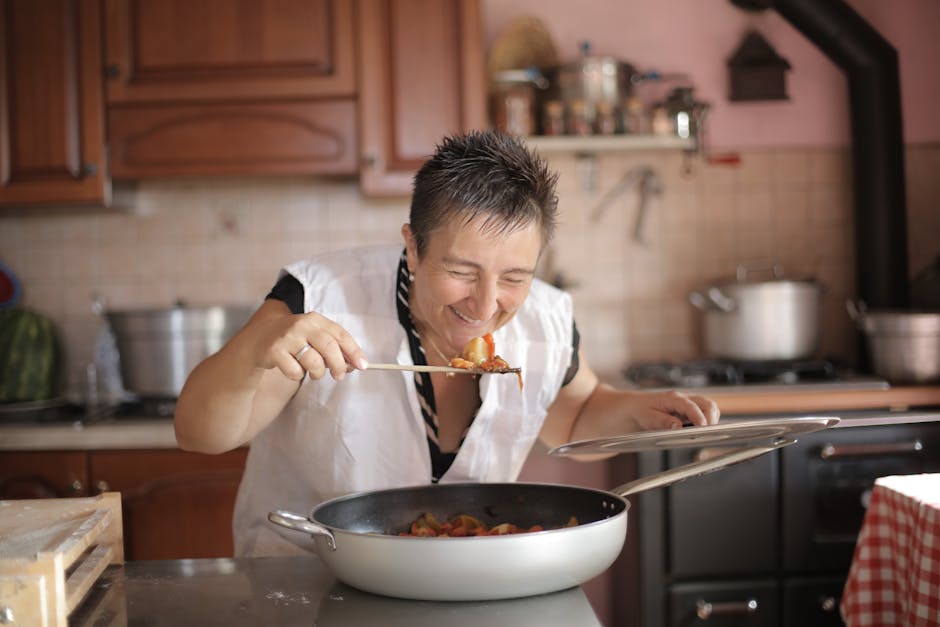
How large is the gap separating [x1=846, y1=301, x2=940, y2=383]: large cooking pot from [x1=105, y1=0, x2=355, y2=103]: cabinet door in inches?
69.2

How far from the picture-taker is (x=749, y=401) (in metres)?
2.75

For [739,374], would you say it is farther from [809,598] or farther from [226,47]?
[226,47]

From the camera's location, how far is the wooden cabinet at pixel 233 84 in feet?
9.86

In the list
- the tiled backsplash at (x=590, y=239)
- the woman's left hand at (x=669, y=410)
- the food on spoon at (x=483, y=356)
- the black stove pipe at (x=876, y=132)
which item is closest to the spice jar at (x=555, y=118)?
the tiled backsplash at (x=590, y=239)

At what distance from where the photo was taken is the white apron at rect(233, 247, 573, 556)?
64.4 inches

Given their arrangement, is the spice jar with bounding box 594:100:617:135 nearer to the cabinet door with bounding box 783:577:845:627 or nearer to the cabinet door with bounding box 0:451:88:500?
the cabinet door with bounding box 783:577:845:627

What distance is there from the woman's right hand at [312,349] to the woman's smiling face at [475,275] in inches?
9.5

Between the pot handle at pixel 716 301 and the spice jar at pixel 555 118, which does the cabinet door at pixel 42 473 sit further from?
the pot handle at pixel 716 301

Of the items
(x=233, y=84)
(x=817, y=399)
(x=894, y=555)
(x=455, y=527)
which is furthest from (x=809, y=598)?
(x=233, y=84)

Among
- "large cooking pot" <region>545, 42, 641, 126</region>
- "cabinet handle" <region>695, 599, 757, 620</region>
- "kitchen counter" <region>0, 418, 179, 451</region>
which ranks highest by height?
"large cooking pot" <region>545, 42, 641, 126</region>

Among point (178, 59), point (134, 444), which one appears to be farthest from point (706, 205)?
point (134, 444)

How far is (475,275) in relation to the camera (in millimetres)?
1420

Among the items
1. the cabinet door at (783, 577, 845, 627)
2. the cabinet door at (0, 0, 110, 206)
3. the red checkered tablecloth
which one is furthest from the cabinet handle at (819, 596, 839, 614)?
the cabinet door at (0, 0, 110, 206)

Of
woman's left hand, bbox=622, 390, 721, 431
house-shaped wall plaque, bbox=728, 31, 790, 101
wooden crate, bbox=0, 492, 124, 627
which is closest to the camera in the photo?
wooden crate, bbox=0, 492, 124, 627
